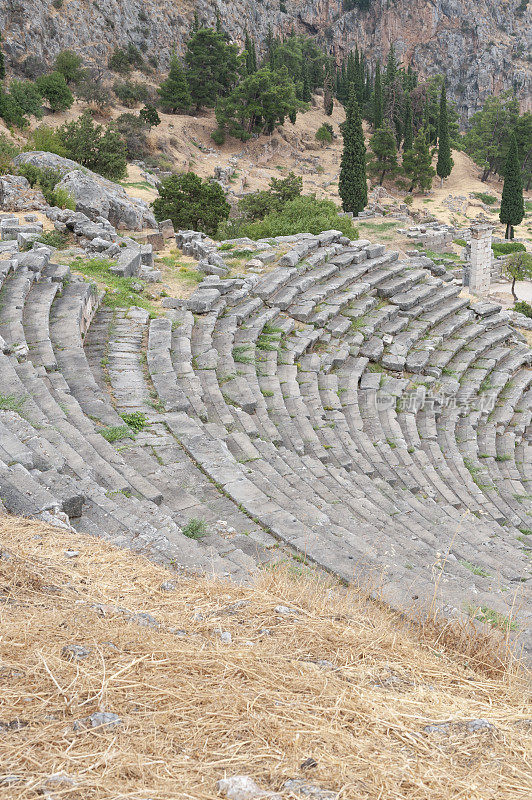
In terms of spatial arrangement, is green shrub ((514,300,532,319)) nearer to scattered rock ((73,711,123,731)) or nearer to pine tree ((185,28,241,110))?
scattered rock ((73,711,123,731))

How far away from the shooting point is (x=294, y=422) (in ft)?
39.7

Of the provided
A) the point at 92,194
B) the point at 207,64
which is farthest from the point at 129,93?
the point at 92,194

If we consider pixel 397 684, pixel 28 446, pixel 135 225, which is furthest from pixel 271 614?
pixel 135 225

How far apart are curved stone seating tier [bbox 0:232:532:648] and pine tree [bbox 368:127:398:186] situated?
38.4 metres

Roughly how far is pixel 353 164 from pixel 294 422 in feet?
108

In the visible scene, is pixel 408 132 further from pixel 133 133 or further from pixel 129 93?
pixel 133 133

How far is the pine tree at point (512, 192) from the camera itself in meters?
44.4

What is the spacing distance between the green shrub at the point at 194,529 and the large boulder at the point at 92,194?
665 inches

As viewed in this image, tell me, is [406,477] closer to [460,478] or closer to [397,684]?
[460,478]

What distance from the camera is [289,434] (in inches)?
456

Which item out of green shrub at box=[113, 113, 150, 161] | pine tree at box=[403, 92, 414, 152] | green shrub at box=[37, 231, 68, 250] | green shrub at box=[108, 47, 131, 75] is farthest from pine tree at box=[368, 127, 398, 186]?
green shrub at box=[37, 231, 68, 250]

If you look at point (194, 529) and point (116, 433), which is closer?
point (194, 529)

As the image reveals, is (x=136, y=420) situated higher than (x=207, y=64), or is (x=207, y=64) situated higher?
(x=207, y=64)

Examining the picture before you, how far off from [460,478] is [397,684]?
8.92 metres
